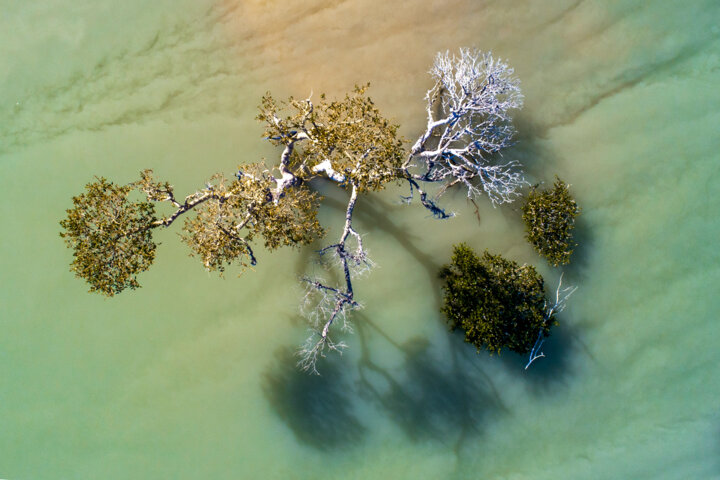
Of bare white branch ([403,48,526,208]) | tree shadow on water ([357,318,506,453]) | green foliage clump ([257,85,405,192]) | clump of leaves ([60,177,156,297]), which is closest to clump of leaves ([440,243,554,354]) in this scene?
tree shadow on water ([357,318,506,453])

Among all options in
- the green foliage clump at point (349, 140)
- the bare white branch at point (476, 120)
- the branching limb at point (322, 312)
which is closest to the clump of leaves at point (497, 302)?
the bare white branch at point (476, 120)

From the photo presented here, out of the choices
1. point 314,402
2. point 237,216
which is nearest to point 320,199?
point 237,216

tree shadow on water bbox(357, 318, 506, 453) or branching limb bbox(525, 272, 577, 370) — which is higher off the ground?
branching limb bbox(525, 272, 577, 370)

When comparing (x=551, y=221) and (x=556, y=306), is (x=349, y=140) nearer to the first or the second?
(x=551, y=221)

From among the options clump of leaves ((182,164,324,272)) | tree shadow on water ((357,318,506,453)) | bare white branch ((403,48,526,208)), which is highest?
bare white branch ((403,48,526,208))

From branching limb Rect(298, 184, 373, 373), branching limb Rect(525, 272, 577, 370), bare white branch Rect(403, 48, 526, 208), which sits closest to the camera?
bare white branch Rect(403, 48, 526, 208)

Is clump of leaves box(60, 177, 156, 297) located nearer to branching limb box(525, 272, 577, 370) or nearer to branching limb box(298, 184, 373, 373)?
branching limb box(298, 184, 373, 373)
